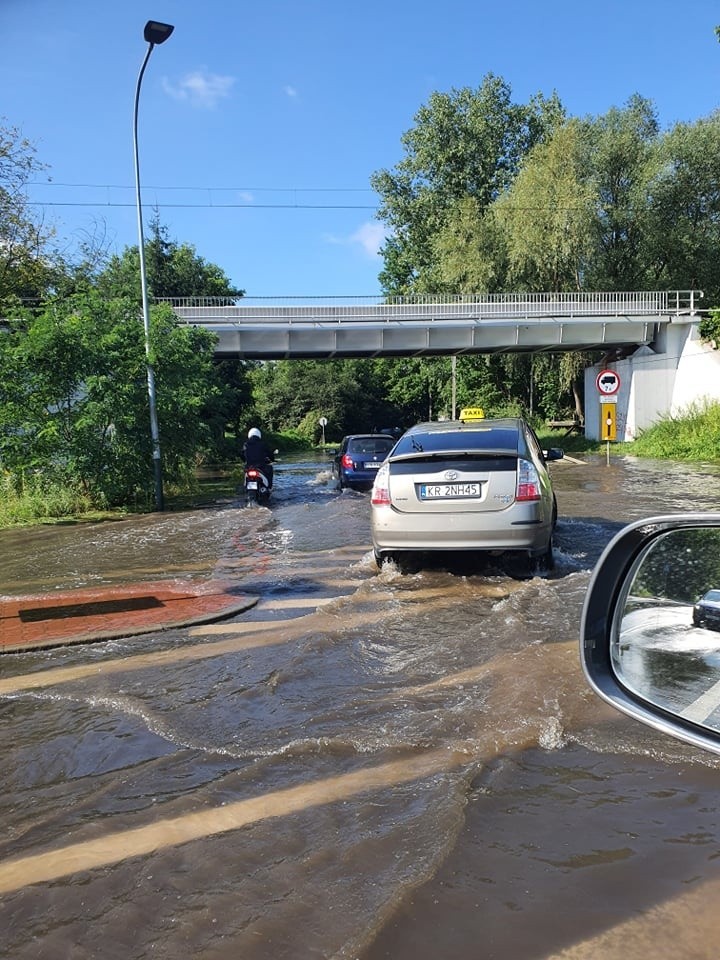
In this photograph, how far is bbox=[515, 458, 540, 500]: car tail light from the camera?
23.9ft

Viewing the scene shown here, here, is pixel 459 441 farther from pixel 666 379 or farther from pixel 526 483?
pixel 666 379

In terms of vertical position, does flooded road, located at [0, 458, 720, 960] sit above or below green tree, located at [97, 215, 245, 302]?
below

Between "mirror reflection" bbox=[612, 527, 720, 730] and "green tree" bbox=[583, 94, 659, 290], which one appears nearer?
"mirror reflection" bbox=[612, 527, 720, 730]

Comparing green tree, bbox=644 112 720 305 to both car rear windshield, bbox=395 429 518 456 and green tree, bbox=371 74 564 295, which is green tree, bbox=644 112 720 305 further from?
car rear windshield, bbox=395 429 518 456

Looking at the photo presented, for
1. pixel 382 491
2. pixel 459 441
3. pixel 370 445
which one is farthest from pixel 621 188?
pixel 382 491

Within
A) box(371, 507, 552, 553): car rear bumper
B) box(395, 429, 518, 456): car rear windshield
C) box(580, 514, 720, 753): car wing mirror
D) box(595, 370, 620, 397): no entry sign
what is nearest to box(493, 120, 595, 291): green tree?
box(595, 370, 620, 397): no entry sign

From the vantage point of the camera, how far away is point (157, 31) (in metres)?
14.3

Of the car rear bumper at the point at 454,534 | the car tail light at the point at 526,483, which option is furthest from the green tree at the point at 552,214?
the car rear bumper at the point at 454,534

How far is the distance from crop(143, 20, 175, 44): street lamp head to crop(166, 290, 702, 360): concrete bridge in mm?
18390

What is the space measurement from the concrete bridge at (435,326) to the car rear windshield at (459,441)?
85.8ft

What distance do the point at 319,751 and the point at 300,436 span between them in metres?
63.7

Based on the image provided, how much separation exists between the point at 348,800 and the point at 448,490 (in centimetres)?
439

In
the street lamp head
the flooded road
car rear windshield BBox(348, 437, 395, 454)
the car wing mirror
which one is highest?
the street lamp head

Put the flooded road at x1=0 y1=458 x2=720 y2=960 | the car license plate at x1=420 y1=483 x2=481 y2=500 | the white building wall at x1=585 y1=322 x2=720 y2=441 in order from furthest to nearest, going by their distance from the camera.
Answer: the white building wall at x1=585 y1=322 x2=720 y2=441, the car license plate at x1=420 y1=483 x2=481 y2=500, the flooded road at x1=0 y1=458 x2=720 y2=960
